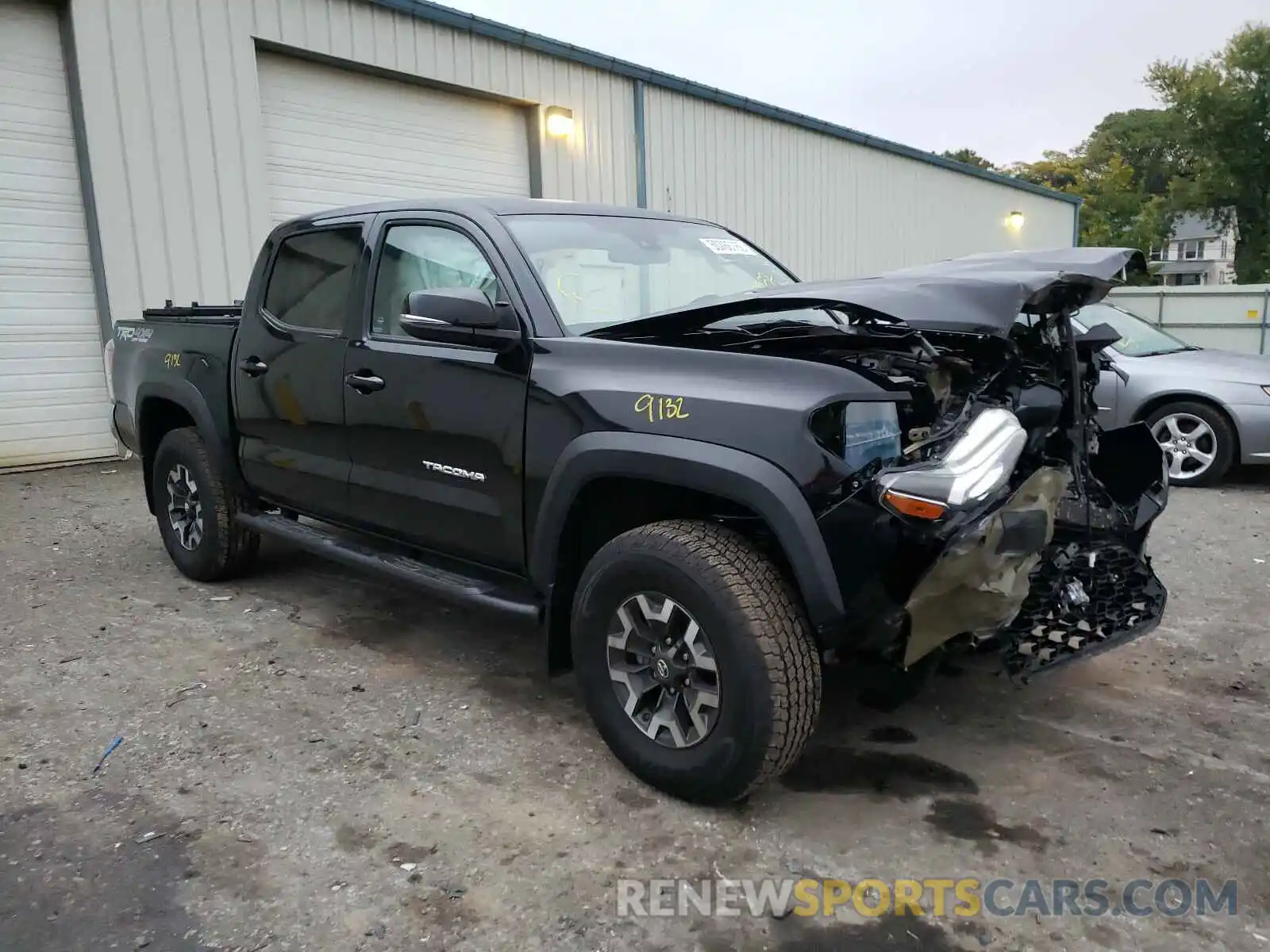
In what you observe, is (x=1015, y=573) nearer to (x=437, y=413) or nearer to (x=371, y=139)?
A: (x=437, y=413)

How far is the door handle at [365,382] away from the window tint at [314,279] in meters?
0.29

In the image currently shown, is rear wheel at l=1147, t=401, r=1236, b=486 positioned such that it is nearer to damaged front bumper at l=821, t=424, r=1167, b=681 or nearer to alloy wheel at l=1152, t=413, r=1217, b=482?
alloy wheel at l=1152, t=413, r=1217, b=482

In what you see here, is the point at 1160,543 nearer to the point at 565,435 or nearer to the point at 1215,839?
the point at 1215,839

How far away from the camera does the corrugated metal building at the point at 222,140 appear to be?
8320mm

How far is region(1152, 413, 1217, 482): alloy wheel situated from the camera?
7719 millimetres

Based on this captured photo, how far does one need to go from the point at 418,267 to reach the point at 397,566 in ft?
3.95

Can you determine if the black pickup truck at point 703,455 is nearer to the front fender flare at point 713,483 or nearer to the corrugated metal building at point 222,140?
the front fender flare at point 713,483

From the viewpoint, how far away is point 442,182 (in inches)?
434

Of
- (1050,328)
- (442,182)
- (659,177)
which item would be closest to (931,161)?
(659,177)

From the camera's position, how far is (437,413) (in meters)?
3.58

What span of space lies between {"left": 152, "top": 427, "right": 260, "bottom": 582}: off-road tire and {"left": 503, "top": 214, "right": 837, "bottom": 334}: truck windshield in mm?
2322

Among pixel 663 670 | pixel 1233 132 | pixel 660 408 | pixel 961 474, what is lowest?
pixel 663 670

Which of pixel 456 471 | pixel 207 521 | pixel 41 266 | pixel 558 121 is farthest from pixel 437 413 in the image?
pixel 558 121

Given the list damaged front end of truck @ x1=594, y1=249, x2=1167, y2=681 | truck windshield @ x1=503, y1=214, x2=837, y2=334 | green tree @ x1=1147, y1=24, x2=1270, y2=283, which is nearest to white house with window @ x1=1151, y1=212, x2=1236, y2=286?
green tree @ x1=1147, y1=24, x2=1270, y2=283
